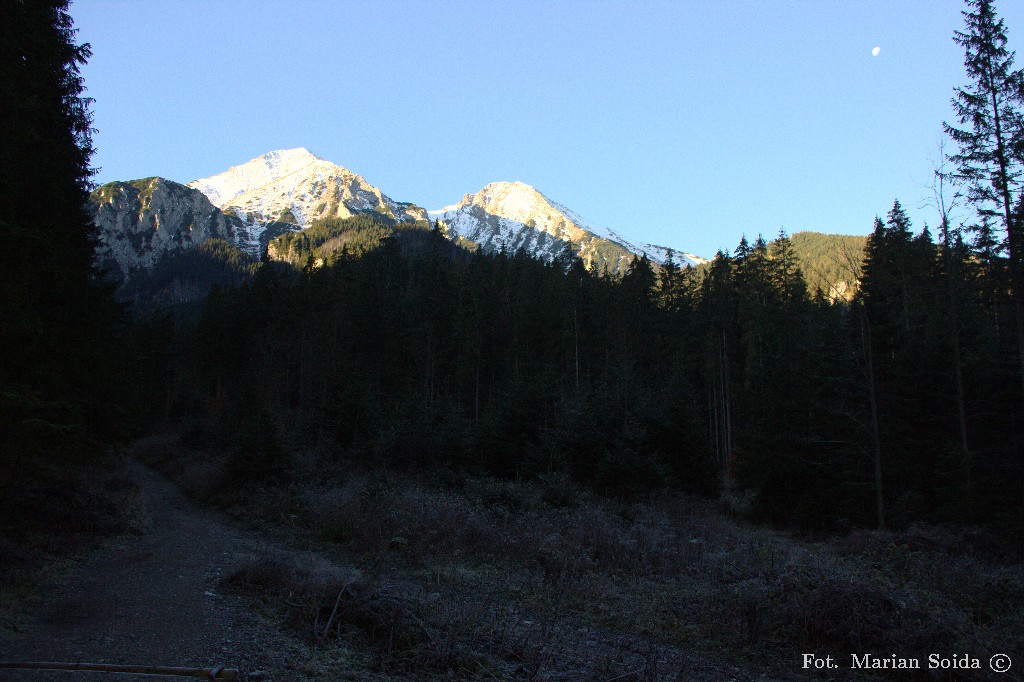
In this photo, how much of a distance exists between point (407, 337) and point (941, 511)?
39.5 metres

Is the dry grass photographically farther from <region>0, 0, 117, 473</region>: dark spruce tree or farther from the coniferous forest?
<region>0, 0, 117, 473</region>: dark spruce tree

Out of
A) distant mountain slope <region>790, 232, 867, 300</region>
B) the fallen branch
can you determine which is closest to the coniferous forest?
the fallen branch

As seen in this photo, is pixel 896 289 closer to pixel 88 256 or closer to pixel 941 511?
pixel 941 511

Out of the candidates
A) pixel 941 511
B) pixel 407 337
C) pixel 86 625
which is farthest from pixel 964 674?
pixel 407 337

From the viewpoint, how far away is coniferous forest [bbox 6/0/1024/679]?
898 centimetres

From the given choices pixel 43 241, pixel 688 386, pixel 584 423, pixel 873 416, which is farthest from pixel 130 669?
pixel 688 386

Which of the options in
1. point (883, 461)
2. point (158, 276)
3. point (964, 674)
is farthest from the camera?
point (158, 276)

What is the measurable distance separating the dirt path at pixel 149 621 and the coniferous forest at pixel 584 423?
720 mm

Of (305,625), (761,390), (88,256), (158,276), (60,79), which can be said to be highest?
(158,276)

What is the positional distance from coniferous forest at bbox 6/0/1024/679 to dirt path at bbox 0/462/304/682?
0.72 metres

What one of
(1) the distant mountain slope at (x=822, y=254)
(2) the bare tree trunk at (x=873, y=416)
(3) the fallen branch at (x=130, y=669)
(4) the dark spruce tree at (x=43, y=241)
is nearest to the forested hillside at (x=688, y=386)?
(2) the bare tree trunk at (x=873, y=416)

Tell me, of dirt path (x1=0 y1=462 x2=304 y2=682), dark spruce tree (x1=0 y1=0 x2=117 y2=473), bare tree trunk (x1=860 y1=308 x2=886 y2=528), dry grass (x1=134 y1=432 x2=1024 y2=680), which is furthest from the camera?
bare tree trunk (x1=860 y1=308 x2=886 y2=528)

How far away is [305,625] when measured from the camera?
7.51 metres

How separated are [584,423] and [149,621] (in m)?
19.2
